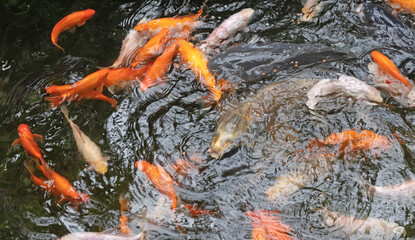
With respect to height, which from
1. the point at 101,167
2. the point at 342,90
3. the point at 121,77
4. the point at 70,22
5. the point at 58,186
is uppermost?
the point at 70,22

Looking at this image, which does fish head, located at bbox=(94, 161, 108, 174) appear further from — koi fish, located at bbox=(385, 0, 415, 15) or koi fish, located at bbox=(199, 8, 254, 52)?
koi fish, located at bbox=(385, 0, 415, 15)

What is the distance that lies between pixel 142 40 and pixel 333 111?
7.02 feet

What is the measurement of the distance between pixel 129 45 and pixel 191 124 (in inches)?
46.7

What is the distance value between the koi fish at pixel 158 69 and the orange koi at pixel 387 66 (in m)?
2.00

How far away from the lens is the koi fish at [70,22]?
4324 millimetres

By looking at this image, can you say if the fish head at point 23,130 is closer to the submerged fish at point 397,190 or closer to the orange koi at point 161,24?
the orange koi at point 161,24

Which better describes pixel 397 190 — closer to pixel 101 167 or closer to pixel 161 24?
pixel 101 167

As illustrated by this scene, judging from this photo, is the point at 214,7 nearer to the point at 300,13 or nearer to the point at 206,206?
the point at 300,13

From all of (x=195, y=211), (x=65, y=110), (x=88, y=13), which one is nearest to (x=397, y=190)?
(x=195, y=211)

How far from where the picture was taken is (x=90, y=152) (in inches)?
148

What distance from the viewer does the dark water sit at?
339 cm

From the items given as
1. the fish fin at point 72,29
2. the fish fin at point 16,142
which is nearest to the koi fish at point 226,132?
the fish fin at point 16,142

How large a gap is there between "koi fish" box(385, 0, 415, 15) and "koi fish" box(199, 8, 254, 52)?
1634 mm

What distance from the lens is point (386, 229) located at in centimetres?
322
